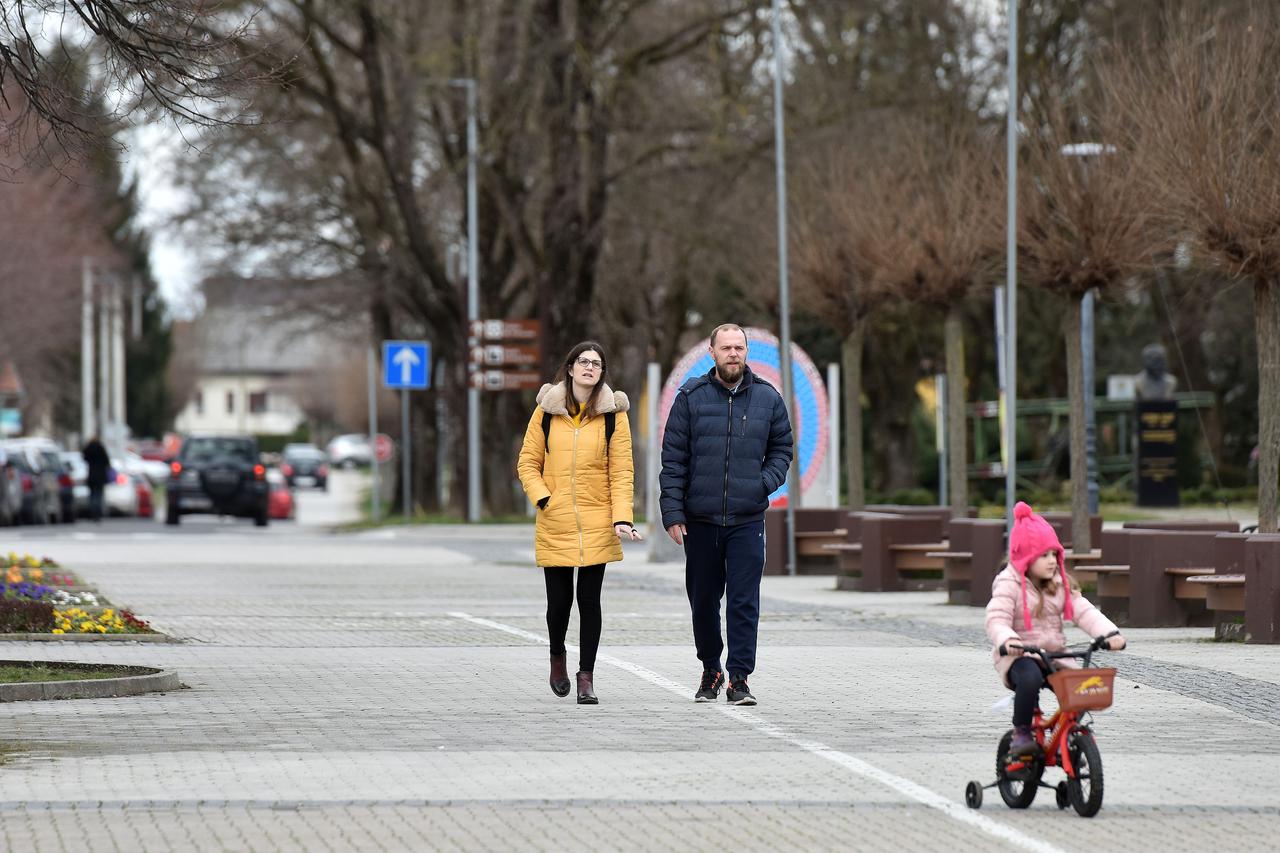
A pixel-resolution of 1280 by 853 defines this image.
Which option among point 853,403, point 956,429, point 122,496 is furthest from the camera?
point 122,496

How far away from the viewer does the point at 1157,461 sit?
40656 millimetres

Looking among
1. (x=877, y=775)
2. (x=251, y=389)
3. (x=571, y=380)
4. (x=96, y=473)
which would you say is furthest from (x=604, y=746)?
(x=251, y=389)

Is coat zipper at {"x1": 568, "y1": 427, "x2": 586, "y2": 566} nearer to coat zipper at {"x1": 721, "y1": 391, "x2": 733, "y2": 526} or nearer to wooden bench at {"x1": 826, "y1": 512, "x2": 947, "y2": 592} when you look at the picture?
coat zipper at {"x1": 721, "y1": 391, "x2": 733, "y2": 526}

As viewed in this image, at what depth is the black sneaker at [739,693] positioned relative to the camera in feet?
39.7

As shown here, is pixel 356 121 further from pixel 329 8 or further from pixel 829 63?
pixel 829 63

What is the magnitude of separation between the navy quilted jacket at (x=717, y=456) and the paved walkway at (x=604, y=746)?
1.01 m

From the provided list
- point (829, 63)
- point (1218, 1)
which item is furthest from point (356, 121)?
point (1218, 1)

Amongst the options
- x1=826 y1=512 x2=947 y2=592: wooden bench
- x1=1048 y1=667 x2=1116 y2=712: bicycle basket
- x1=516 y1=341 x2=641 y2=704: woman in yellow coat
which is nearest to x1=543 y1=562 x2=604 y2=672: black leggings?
x1=516 y1=341 x2=641 y2=704: woman in yellow coat

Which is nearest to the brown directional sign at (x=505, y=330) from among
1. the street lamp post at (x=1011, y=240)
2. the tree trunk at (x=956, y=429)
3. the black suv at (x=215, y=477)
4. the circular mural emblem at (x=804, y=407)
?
the black suv at (x=215, y=477)

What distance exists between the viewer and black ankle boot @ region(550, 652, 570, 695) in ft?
40.8

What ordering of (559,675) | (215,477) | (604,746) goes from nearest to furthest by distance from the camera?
(604,746) < (559,675) < (215,477)

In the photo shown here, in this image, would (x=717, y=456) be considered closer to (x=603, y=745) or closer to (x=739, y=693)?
(x=739, y=693)

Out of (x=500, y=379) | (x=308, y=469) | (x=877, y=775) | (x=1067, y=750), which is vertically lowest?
(x=877, y=775)

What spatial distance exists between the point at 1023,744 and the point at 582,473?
4026mm
